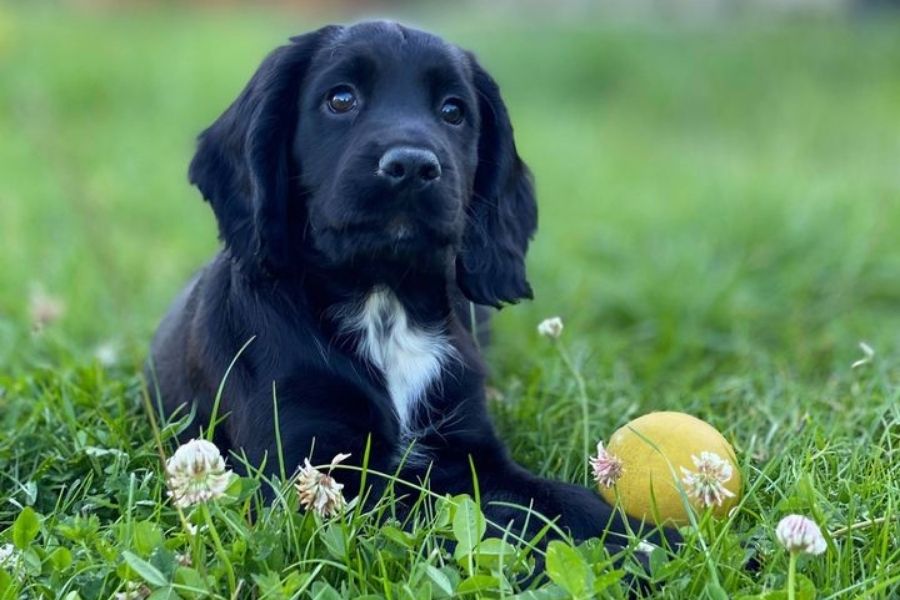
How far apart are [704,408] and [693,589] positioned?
46.0 inches

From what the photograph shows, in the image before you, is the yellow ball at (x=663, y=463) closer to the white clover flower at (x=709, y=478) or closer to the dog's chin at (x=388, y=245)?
the white clover flower at (x=709, y=478)

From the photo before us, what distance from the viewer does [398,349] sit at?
274 cm

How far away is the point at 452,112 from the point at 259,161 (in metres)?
0.44

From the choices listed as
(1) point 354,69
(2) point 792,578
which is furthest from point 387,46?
(2) point 792,578

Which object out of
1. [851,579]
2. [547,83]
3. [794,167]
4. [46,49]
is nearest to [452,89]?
[851,579]

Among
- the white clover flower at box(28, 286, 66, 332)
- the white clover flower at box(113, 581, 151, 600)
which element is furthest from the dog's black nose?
the white clover flower at box(28, 286, 66, 332)

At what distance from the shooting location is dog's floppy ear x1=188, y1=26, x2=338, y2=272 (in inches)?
104

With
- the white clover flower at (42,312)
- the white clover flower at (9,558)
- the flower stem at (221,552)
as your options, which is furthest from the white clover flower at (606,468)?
the white clover flower at (42,312)

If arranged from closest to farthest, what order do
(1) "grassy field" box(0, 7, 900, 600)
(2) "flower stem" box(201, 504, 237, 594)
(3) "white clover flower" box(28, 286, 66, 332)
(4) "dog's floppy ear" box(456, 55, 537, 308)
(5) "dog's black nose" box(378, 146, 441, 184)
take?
(2) "flower stem" box(201, 504, 237, 594) → (1) "grassy field" box(0, 7, 900, 600) → (5) "dog's black nose" box(378, 146, 441, 184) → (4) "dog's floppy ear" box(456, 55, 537, 308) → (3) "white clover flower" box(28, 286, 66, 332)

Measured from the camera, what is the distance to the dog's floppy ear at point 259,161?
263cm

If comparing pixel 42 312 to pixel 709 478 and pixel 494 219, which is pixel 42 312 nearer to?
pixel 494 219

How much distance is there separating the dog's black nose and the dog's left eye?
1.15ft

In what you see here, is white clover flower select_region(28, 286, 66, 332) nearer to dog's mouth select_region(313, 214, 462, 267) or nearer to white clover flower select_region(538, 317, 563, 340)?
dog's mouth select_region(313, 214, 462, 267)

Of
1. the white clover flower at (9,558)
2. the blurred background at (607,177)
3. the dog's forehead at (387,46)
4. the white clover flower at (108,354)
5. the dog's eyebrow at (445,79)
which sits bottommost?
the blurred background at (607,177)
